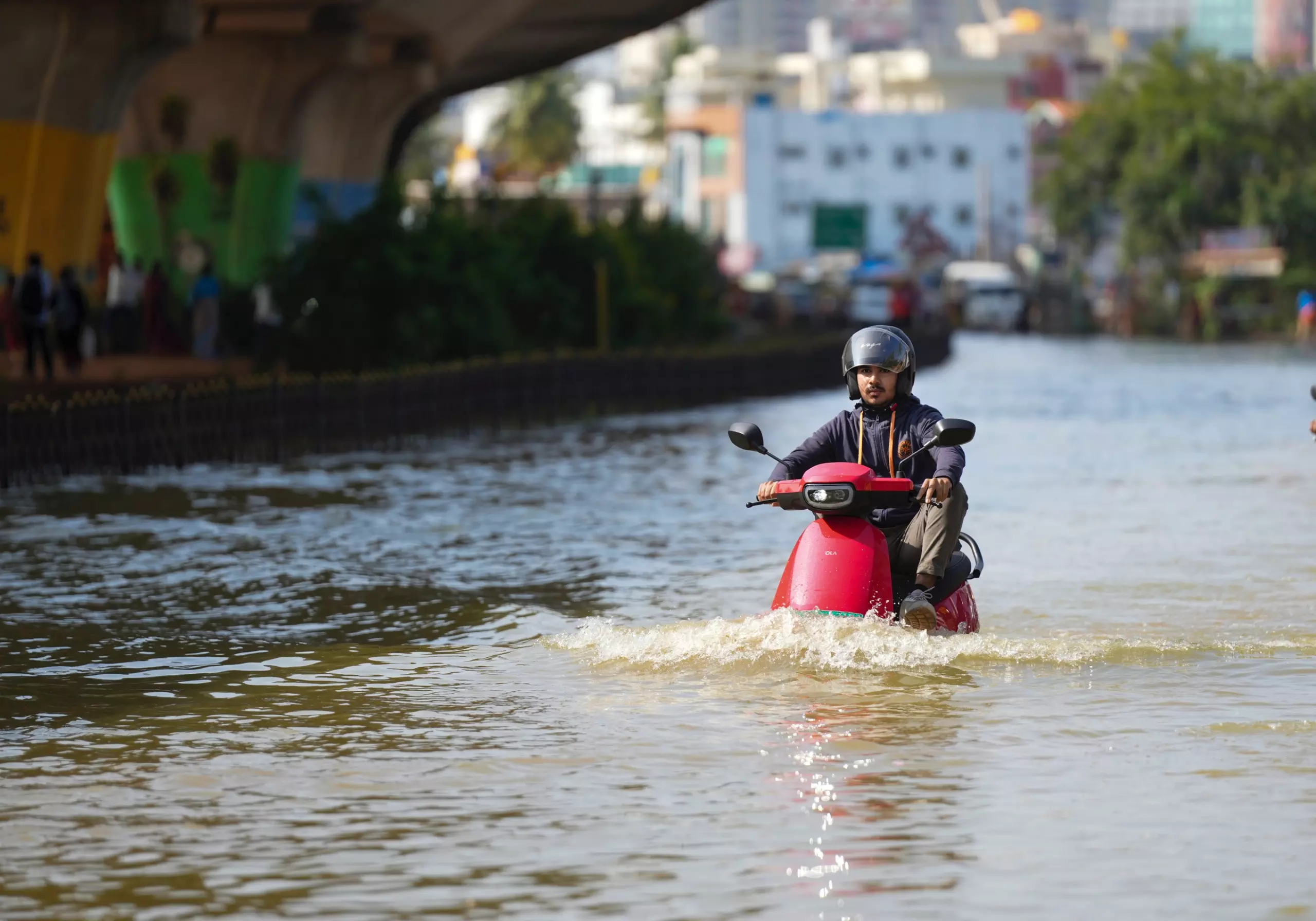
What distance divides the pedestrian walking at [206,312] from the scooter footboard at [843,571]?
27.7 m

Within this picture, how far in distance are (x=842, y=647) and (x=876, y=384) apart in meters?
1.09

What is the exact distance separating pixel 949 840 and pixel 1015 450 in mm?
18568

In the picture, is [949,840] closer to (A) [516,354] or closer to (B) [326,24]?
(A) [516,354]

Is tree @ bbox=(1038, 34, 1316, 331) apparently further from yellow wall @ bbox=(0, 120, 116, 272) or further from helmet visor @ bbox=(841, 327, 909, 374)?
helmet visor @ bbox=(841, 327, 909, 374)

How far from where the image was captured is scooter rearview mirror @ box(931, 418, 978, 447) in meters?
9.48

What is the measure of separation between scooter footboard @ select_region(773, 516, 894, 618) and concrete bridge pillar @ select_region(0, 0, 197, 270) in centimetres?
2172

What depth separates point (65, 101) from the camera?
30.7m

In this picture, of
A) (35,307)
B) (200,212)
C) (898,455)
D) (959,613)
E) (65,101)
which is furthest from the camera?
(200,212)

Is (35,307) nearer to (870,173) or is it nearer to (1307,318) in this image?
(1307,318)

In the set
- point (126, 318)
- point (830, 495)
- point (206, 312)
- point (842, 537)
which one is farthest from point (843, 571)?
point (126, 318)

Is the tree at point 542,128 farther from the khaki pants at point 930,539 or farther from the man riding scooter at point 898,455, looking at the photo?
the khaki pants at point 930,539

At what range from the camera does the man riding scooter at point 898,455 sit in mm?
9859

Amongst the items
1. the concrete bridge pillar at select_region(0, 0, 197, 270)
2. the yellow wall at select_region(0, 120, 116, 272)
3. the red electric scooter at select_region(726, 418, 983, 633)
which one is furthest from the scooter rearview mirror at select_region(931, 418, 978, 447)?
the yellow wall at select_region(0, 120, 116, 272)

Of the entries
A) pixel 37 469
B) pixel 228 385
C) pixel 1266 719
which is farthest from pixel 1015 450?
pixel 1266 719
